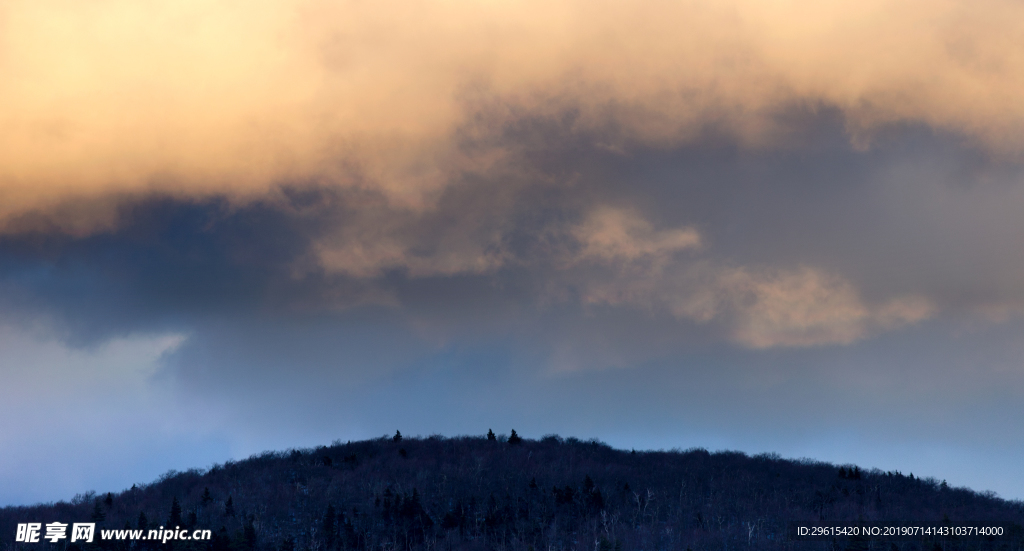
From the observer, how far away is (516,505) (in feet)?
501

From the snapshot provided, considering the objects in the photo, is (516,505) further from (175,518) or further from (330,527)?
(175,518)

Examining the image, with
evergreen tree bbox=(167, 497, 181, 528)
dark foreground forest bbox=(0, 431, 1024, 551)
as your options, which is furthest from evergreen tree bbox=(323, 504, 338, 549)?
evergreen tree bbox=(167, 497, 181, 528)

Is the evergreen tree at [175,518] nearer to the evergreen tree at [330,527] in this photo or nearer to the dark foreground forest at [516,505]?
the dark foreground forest at [516,505]

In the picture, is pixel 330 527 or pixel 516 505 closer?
pixel 330 527

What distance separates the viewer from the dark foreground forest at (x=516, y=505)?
132250mm

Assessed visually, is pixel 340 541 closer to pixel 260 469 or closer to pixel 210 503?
pixel 210 503

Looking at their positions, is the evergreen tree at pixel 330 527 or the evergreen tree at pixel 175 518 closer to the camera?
the evergreen tree at pixel 175 518

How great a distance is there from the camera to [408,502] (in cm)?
14762

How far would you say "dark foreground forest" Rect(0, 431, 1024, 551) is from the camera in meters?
132

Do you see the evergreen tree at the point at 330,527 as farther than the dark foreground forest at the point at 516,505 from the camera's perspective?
Yes

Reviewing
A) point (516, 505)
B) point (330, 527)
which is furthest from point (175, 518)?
point (516, 505)

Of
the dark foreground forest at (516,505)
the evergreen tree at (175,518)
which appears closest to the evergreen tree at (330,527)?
the dark foreground forest at (516,505)

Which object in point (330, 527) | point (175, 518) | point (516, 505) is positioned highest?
point (516, 505)

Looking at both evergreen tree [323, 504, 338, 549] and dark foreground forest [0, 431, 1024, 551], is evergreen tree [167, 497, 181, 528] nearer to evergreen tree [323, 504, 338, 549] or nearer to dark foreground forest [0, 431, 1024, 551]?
dark foreground forest [0, 431, 1024, 551]
